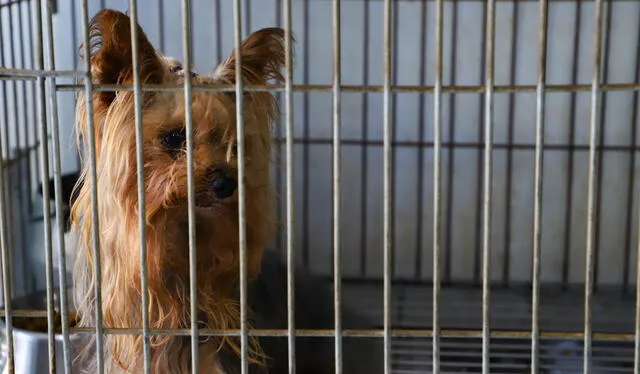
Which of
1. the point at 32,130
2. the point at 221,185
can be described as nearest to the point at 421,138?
the point at 32,130

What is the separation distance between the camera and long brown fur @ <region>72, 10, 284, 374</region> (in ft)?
4.43

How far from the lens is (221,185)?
133cm

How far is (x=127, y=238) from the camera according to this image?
1377 millimetres

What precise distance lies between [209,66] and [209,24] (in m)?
0.13

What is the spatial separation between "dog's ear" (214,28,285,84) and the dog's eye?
0.12 meters

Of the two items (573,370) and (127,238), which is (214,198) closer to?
(127,238)

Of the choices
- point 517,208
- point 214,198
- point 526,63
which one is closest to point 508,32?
point 526,63

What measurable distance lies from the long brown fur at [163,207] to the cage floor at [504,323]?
0.68 metres

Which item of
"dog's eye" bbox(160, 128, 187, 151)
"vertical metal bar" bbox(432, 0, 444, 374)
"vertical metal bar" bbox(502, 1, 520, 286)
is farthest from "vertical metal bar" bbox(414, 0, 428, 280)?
"vertical metal bar" bbox(432, 0, 444, 374)

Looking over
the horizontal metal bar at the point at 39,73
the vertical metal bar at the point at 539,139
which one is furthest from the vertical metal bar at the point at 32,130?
the vertical metal bar at the point at 539,139

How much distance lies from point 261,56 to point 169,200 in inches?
11.1

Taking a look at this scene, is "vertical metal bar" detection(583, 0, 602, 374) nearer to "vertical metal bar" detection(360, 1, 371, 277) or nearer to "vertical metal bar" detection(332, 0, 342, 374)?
"vertical metal bar" detection(332, 0, 342, 374)

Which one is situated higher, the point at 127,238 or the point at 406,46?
the point at 406,46

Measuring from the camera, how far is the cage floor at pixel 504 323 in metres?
2.08
